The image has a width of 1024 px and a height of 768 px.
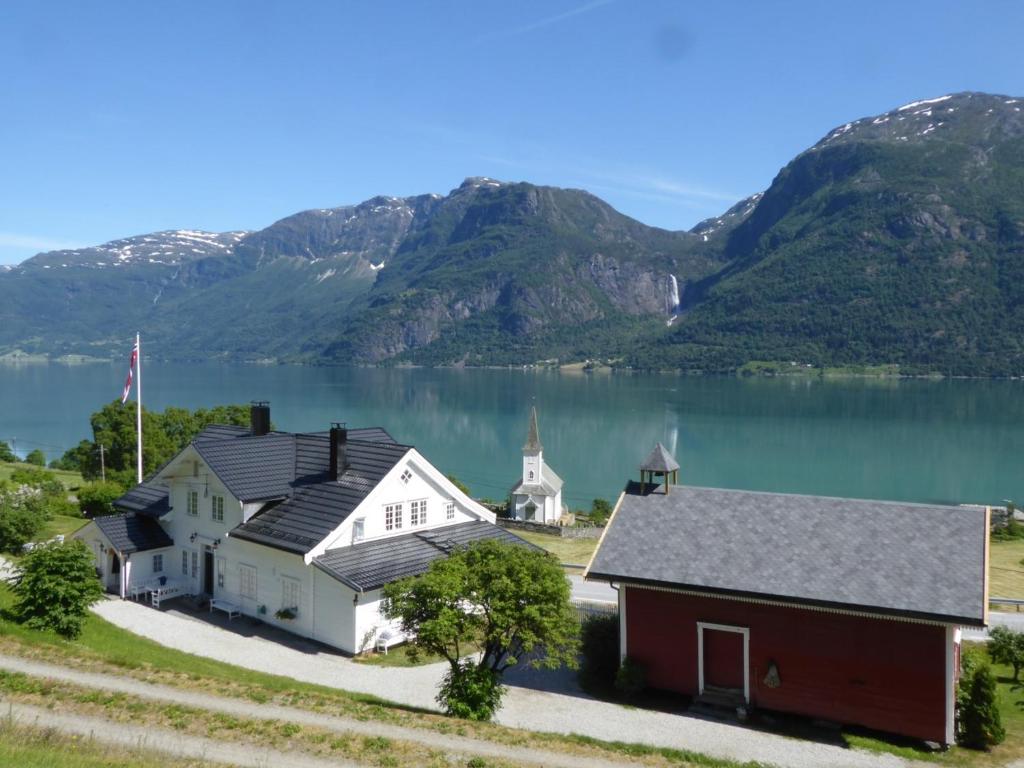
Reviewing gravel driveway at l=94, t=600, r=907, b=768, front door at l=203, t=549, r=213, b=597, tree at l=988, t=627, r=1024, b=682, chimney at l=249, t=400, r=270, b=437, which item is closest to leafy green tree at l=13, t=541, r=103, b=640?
gravel driveway at l=94, t=600, r=907, b=768

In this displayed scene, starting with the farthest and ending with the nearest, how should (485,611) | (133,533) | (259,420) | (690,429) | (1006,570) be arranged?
(690,429)
(1006,570)
(259,420)
(133,533)
(485,611)

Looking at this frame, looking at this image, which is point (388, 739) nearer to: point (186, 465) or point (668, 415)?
point (186, 465)

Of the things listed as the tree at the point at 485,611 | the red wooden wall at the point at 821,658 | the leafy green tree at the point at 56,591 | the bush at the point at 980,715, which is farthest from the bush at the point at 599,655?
the leafy green tree at the point at 56,591

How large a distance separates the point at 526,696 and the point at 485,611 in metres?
4.06

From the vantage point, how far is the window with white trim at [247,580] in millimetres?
23156

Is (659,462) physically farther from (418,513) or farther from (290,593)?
(290,593)

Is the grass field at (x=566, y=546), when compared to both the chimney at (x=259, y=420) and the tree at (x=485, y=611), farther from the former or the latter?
the tree at (x=485, y=611)

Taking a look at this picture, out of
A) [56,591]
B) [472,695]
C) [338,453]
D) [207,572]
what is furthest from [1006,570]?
[56,591]

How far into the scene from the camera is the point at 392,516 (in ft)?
77.1

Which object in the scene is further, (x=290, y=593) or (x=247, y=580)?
(x=247, y=580)

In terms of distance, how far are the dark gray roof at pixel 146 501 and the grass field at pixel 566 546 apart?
14.6 meters

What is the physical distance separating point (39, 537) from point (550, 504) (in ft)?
88.6

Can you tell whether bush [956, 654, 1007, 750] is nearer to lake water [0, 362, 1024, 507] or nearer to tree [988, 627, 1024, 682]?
tree [988, 627, 1024, 682]

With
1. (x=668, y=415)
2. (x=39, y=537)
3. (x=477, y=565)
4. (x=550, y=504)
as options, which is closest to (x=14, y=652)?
(x=477, y=565)
